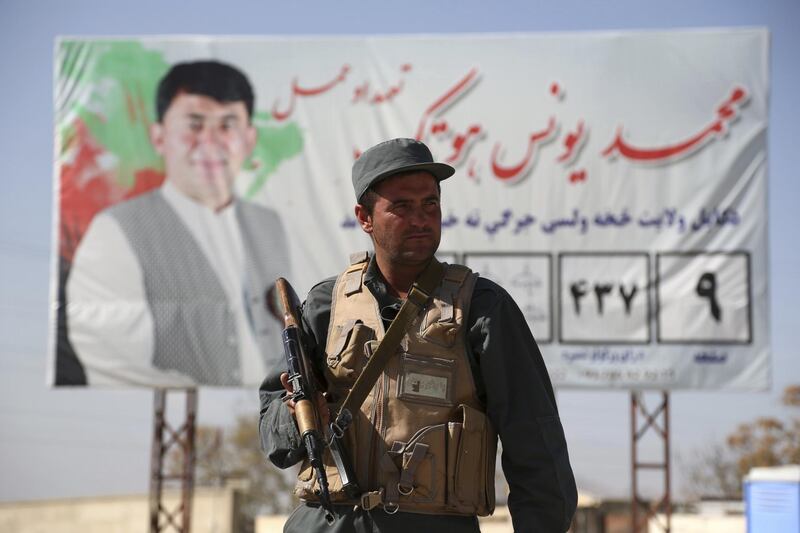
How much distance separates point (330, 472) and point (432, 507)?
21 centimetres

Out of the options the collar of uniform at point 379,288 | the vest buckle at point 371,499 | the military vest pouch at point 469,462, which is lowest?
the vest buckle at point 371,499

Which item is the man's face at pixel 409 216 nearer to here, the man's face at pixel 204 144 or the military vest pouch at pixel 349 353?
the military vest pouch at pixel 349 353

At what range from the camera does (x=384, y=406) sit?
7.97 ft

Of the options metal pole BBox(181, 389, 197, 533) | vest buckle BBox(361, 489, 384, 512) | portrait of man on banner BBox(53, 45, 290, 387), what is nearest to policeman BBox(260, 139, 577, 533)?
vest buckle BBox(361, 489, 384, 512)

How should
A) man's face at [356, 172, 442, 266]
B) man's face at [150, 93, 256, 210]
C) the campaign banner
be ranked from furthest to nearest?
man's face at [150, 93, 256, 210] < the campaign banner < man's face at [356, 172, 442, 266]

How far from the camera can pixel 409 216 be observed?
251cm

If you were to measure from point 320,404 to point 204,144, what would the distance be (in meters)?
8.84

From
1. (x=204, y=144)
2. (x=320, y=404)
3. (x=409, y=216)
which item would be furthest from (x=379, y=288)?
(x=204, y=144)

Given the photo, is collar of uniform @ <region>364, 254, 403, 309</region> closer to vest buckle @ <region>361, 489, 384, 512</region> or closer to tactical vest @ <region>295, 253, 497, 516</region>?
tactical vest @ <region>295, 253, 497, 516</region>

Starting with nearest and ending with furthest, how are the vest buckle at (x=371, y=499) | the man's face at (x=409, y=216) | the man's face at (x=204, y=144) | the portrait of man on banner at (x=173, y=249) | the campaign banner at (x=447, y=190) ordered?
the vest buckle at (x=371, y=499) < the man's face at (x=409, y=216) < the campaign banner at (x=447, y=190) < the portrait of man on banner at (x=173, y=249) < the man's face at (x=204, y=144)

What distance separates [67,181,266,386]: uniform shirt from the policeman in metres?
8.14

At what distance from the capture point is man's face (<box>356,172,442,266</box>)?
2.52 meters

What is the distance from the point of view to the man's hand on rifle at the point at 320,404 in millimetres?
2463

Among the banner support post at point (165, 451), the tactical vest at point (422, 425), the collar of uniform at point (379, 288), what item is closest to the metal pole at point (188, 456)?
the banner support post at point (165, 451)
